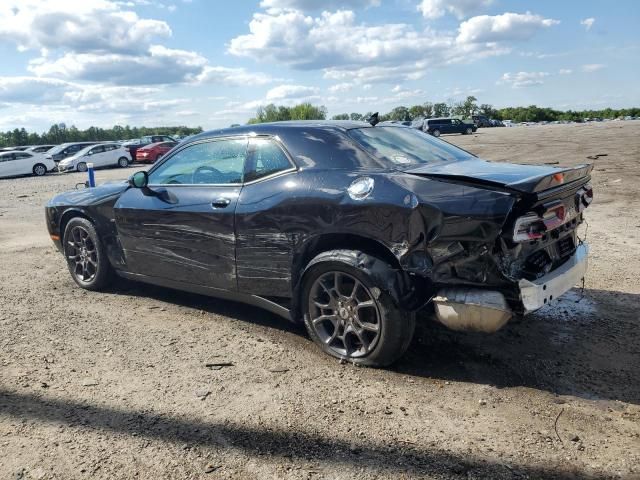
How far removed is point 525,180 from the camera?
325 centimetres

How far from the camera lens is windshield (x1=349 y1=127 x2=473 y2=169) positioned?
3.93 m

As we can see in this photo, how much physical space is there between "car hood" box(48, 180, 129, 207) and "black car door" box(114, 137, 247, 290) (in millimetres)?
180

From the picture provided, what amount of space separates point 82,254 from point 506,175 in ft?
14.2

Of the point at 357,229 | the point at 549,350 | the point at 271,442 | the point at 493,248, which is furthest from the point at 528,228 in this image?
the point at 271,442

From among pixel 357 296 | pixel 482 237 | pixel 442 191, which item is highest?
pixel 442 191

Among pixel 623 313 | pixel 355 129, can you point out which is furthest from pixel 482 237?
pixel 623 313

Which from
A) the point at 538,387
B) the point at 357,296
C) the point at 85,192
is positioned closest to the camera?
the point at 538,387

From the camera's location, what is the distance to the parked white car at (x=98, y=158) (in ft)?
95.7

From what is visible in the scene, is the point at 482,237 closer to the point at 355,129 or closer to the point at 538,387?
the point at 538,387

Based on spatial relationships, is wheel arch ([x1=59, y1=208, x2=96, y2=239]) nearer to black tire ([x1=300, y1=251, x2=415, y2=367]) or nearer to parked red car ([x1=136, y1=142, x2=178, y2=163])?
black tire ([x1=300, y1=251, x2=415, y2=367])

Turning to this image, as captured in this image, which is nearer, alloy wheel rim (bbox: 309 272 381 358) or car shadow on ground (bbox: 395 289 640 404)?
car shadow on ground (bbox: 395 289 640 404)

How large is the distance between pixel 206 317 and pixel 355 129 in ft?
6.86

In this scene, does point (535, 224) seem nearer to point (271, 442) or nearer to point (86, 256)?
point (271, 442)

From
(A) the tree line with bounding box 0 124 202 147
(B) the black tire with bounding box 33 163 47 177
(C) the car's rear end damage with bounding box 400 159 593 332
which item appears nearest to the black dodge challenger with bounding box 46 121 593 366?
(C) the car's rear end damage with bounding box 400 159 593 332
